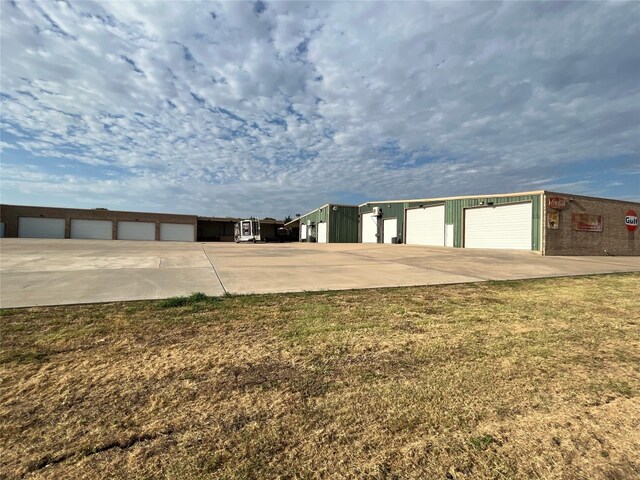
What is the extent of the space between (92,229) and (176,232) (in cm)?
983

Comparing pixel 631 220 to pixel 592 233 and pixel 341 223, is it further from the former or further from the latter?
pixel 341 223

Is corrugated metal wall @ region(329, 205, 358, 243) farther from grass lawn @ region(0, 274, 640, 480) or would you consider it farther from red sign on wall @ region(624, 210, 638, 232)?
grass lawn @ region(0, 274, 640, 480)

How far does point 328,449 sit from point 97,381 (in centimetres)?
216

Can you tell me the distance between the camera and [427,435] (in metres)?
2.24

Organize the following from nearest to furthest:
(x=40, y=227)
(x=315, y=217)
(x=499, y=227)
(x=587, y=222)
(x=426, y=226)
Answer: (x=587, y=222), (x=499, y=227), (x=426, y=226), (x=40, y=227), (x=315, y=217)

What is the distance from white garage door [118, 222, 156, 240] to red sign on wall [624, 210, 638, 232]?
49.0m

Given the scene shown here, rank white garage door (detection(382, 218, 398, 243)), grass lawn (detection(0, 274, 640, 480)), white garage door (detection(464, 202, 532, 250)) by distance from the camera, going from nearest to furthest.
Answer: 1. grass lawn (detection(0, 274, 640, 480))
2. white garage door (detection(464, 202, 532, 250))
3. white garage door (detection(382, 218, 398, 243))

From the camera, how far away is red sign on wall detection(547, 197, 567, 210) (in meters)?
19.4

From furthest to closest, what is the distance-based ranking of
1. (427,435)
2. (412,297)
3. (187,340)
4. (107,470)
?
1. (412,297)
2. (187,340)
3. (427,435)
4. (107,470)

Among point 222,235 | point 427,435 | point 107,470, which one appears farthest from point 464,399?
point 222,235

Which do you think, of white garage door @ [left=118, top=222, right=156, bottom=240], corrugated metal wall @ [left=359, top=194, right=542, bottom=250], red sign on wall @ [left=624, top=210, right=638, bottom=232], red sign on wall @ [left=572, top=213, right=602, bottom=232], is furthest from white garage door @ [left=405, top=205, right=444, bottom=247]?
white garage door @ [left=118, top=222, right=156, bottom=240]

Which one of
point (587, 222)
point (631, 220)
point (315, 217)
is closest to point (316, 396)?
point (587, 222)

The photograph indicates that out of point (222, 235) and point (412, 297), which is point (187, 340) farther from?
point (222, 235)

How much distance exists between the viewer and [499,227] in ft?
73.0
